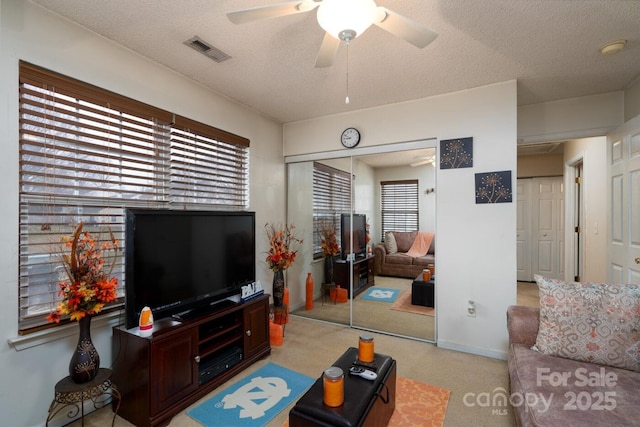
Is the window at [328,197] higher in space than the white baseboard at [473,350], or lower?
higher

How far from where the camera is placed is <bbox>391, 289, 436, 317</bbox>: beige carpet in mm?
3482

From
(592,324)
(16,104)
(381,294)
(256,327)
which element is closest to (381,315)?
(381,294)

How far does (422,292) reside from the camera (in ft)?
11.6

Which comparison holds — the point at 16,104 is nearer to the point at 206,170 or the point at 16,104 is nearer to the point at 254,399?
the point at 206,170

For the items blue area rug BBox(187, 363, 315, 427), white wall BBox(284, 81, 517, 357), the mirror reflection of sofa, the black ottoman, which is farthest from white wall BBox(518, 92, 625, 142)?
blue area rug BBox(187, 363, 315, 427)

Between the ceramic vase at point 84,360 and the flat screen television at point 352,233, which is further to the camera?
the flat screen television at point 352,233

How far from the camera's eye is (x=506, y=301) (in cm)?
284

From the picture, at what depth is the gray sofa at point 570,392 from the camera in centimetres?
131

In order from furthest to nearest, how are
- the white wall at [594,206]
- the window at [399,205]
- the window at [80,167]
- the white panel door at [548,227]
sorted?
the white panel door at [548,227] → the window at [399,205] → the white wall at [594,206] → the window at [80,167]

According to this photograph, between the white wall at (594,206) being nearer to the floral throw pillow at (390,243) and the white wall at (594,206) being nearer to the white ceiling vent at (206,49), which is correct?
the floral throw pillow at (390,243)

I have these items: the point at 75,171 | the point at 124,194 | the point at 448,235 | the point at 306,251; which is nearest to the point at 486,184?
the point at 448,235

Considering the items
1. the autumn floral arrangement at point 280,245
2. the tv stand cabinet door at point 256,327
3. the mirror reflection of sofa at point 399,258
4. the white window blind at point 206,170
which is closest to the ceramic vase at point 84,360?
the tv stand cabinet door at point 256,327

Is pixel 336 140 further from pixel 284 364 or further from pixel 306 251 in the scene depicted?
pixel 284 364

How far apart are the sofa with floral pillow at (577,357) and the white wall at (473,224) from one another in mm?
854
